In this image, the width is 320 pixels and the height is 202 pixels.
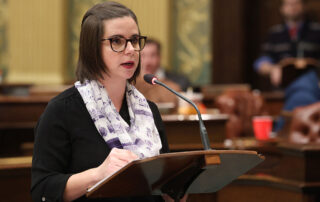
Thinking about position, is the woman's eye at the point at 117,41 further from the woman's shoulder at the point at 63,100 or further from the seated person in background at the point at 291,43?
the seated person in background at the point at 291,43

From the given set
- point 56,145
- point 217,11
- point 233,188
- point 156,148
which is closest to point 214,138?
point 233,188

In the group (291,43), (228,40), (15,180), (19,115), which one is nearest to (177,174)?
(15,180)

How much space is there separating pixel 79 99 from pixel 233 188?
1.44 metres

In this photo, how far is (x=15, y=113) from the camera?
14.6ft

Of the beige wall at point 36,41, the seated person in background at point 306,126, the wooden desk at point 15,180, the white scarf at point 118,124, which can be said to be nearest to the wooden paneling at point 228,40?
the beige wall at point 36,41

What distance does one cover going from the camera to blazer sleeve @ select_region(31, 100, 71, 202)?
5.08 ft

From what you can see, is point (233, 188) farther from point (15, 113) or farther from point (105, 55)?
point (15, 113)

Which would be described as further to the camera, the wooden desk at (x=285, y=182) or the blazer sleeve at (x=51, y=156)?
the wooden desk at (x=285, y=182)

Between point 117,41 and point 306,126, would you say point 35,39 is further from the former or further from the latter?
point 117,41

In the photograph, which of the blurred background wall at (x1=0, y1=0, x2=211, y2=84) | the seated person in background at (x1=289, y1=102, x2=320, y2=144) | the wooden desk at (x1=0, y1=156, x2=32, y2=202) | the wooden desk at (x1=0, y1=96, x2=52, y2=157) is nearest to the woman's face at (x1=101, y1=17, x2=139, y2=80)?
the wooden desk at (x1=0, y1=156, x2=32, y2=202)

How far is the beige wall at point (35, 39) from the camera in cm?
711

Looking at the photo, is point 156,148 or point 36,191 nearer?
point 36,191

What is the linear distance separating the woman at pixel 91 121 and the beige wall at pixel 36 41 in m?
5.58

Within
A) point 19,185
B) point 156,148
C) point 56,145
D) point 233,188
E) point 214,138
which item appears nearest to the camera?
point 56,145
